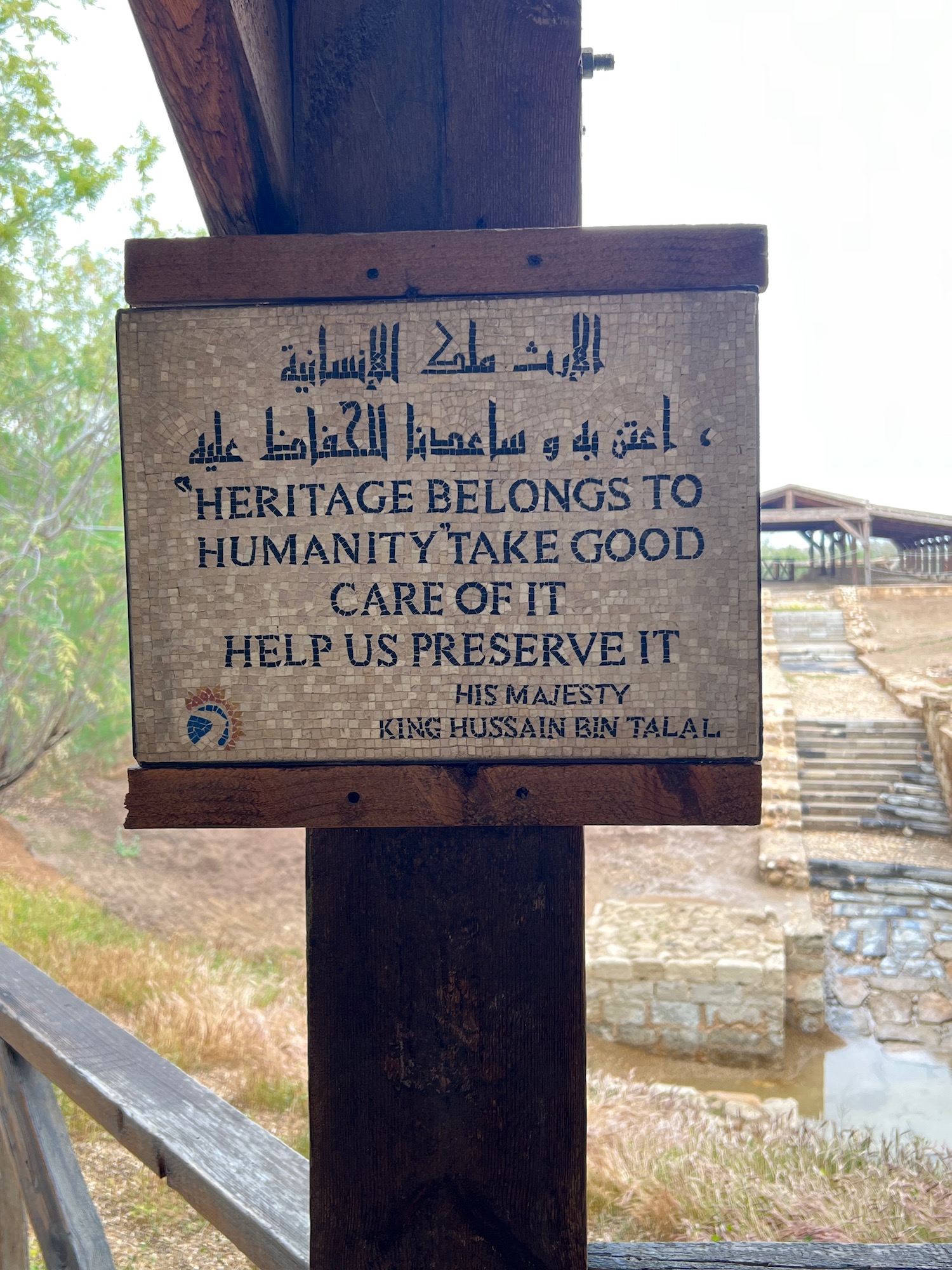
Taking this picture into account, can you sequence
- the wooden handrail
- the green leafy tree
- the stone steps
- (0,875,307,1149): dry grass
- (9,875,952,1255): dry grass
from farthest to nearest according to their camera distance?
the stone steps
the green leafy tree
(0,875,307,1149): dry grass
(9,875,952,1255): dry grass
the wooden handrail

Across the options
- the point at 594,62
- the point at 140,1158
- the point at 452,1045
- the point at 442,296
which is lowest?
the point at 140,1158

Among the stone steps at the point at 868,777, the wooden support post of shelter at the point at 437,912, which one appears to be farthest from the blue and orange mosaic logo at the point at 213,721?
the stone steps at the point at 868,777

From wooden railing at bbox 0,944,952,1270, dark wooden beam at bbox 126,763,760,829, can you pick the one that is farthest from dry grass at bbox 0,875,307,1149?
dark wooden beam at bbox 126,763,760,829

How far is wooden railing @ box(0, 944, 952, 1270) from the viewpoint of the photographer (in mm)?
939

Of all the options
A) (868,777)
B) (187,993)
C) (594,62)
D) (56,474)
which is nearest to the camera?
(594,62)

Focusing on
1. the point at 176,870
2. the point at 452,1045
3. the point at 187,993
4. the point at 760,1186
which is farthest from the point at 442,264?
the point at 176,870

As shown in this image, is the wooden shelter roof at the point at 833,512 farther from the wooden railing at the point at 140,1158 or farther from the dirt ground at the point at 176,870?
the wooden railing at the point at 140,1158

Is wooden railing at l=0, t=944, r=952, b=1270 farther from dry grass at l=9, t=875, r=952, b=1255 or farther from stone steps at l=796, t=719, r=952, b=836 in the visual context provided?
stone steps at l=796, t=719, r=952, b=836

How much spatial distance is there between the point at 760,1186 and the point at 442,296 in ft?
12.0

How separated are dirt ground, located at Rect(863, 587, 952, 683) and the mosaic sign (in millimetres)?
11611

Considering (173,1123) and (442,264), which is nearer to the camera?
(442,264)

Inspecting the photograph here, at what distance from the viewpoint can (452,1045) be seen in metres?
0.87

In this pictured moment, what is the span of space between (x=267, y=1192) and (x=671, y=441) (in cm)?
113

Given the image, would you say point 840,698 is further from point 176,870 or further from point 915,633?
point 176,870
